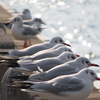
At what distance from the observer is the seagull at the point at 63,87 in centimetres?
775

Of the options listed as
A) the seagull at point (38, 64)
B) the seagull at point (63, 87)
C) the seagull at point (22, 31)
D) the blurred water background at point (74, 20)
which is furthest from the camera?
the blurred water background at point (74, 20)

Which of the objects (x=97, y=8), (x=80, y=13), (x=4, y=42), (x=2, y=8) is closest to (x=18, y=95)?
(x=4, y=42)

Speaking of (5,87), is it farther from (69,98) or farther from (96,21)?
(96,21)

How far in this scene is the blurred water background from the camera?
68.8ft

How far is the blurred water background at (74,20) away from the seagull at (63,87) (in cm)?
729

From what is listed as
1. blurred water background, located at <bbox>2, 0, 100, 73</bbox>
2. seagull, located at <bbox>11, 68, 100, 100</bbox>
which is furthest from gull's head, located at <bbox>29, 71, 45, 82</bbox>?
blurred water background, located at <bbox>2, 0, 100, 73</bbox>

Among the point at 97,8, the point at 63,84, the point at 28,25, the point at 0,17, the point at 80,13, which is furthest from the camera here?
the point at 97,8

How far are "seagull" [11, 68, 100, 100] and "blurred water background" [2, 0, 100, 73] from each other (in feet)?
23.9

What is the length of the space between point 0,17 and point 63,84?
1133cm

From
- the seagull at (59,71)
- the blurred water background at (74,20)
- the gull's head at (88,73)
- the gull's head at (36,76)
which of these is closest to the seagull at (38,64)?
the seagull at (59,71)

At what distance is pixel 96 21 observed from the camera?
91.0 feet

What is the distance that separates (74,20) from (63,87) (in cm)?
2042

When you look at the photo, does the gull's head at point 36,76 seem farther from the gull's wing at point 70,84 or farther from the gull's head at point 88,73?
the gull's head at point 88,73

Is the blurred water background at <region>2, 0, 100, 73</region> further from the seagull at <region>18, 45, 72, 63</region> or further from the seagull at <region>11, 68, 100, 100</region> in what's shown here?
the seagull at <region>11, 68, 100, 100</region>
